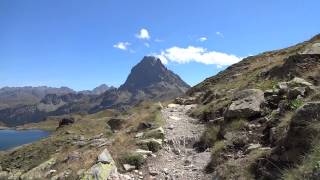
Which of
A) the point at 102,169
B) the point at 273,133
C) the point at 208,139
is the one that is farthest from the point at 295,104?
the point at 102,169

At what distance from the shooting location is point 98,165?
53.7 feet

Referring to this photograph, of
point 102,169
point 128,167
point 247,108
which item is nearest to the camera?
point 102,169

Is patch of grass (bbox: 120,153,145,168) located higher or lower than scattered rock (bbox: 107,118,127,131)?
lower

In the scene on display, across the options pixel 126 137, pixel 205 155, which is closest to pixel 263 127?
pixel 205 155

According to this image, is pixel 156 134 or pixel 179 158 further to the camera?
pixel 156 134

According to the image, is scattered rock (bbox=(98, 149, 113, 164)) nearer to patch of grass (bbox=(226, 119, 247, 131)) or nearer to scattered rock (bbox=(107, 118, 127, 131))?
patch of grass (bbox=(226, 119, 247, 131))

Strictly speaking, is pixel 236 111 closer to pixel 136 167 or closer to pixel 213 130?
pixel 213 130

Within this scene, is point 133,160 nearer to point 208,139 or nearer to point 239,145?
point 208,139

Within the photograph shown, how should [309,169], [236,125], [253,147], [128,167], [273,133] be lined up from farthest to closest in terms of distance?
[236,125]
[128,167]
[253,147]
[273,133]
[309,169]

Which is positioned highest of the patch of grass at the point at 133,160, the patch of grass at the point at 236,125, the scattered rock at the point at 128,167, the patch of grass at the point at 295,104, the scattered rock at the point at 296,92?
the scattered rock at the point at 296,92

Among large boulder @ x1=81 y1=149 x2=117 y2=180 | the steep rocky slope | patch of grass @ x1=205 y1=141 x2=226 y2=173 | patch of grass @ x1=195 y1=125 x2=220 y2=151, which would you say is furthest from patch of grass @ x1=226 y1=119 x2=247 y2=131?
large boulder @ x1=81 y1=149 x2=117 y2=180

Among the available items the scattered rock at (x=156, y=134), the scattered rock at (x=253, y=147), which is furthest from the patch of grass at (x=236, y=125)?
the scattered rock at (x=156, y=134)

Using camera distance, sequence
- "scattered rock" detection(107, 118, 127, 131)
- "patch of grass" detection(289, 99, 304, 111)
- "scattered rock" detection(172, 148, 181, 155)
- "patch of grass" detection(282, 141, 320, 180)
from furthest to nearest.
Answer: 1. "scattered rock" detection(107, 118, 127, 131)
2. "scattered rock" detection(172, 148, 181, 155)
3. "patch of grass" detection(289, 99, 304, 111)
4. "patch of grass" detection(282, 141, 320, 180)

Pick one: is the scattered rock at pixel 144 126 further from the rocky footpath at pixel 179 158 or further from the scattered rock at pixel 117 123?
the scattered rock at pixel 117 123
